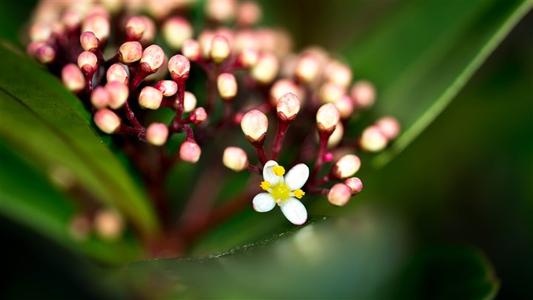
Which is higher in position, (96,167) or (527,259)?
(96,167)

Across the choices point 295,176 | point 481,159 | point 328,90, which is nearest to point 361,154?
point 328,90

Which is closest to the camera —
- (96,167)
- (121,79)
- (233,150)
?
(121,79)

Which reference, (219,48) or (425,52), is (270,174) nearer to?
(219,48)

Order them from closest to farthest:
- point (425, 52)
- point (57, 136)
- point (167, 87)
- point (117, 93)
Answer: point (117, 93), point (167, 87), point (57, 136), point (425, 52)

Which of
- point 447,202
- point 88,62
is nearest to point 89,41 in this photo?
point 88,62

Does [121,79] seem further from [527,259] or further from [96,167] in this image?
[527,259]

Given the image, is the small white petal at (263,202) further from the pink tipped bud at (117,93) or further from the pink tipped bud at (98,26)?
the pink tipped bud at (98,26)
